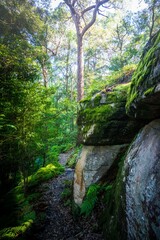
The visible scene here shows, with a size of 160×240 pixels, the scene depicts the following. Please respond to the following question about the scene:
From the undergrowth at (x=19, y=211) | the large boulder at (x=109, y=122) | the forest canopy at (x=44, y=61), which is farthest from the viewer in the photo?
the forest canopy at (x=44, y=61)

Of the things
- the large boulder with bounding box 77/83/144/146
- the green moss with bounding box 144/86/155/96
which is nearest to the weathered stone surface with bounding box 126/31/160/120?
the green moss with bounding box 144/86/155/96

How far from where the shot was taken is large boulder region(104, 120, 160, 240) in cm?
229

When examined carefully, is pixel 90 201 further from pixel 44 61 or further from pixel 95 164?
pixel 44 61

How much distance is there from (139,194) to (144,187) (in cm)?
17

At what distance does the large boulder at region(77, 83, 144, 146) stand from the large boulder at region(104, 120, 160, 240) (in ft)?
3.25

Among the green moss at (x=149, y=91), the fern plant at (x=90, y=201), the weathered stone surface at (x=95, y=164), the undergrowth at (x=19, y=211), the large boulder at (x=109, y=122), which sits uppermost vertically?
the green moss at (x=149, y=91)

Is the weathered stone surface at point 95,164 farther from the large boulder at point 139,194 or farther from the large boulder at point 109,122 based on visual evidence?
the large boulder at point 139,194

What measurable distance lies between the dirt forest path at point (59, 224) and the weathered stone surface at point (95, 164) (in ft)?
1.86

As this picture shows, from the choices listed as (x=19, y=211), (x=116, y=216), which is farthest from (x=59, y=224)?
(x=116, y=216)

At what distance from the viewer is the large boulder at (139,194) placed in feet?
7.53

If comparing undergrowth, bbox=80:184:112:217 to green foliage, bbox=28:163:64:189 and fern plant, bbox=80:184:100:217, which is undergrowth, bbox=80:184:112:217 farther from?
green foliage, bbox=28:163:64:189

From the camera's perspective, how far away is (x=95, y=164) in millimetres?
4512

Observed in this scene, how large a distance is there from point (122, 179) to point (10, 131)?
385 centimetres

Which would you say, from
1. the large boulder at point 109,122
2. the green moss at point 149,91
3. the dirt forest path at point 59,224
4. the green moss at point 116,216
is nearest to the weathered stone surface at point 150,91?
the green moss at point 149,91
